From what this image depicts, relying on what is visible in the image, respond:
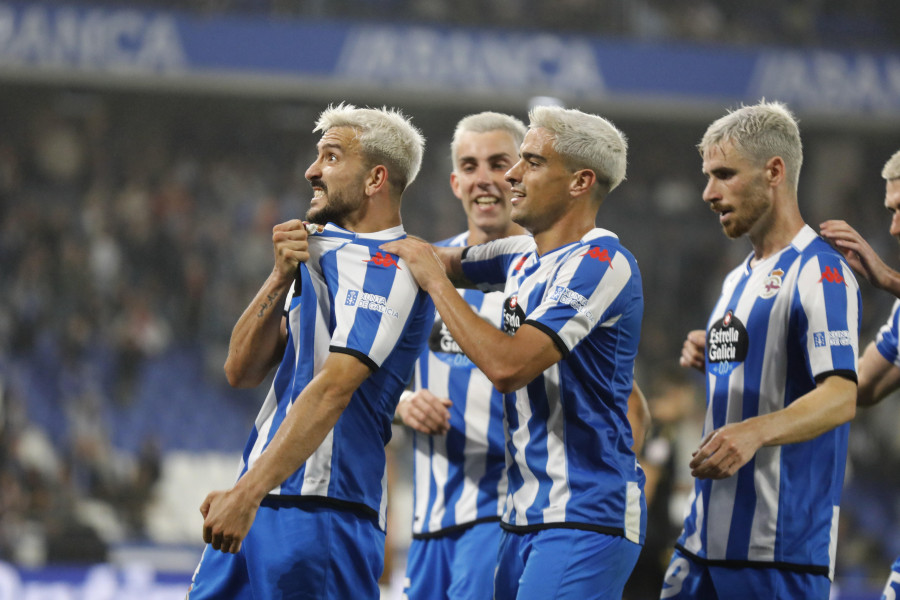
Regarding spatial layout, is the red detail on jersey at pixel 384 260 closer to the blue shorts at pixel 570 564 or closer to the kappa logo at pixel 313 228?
the kappa logo at pixel 313 228

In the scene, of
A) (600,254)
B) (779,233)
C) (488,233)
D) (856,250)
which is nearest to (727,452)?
(600,254)

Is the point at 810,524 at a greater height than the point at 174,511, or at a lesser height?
greater

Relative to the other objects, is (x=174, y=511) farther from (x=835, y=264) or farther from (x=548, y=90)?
(x=835, y=264)

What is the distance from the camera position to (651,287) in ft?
55.2

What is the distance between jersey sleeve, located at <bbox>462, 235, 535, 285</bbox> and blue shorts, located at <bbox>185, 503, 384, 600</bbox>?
1267 mm

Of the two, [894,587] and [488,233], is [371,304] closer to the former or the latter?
[488,233]

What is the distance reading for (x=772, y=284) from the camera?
12.4ft

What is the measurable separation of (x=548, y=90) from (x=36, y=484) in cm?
905

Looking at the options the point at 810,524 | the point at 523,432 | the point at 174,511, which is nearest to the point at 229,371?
the point at 523,432

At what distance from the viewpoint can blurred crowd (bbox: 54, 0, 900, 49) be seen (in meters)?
15.3

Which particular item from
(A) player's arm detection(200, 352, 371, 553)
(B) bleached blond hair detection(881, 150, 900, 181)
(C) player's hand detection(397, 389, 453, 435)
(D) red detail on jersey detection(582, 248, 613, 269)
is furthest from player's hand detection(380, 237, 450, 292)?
(B) bleached blond hair detection(881, 150, 900, 181)

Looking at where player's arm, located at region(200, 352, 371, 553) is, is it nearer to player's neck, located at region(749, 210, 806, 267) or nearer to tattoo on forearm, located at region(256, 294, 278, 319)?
tattoo on forearm, located at region(256, 294, 278, 319)

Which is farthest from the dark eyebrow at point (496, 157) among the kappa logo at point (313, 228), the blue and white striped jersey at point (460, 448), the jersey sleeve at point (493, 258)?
the kappa logo at point (313, 228)

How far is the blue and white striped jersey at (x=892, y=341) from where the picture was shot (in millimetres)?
4477
